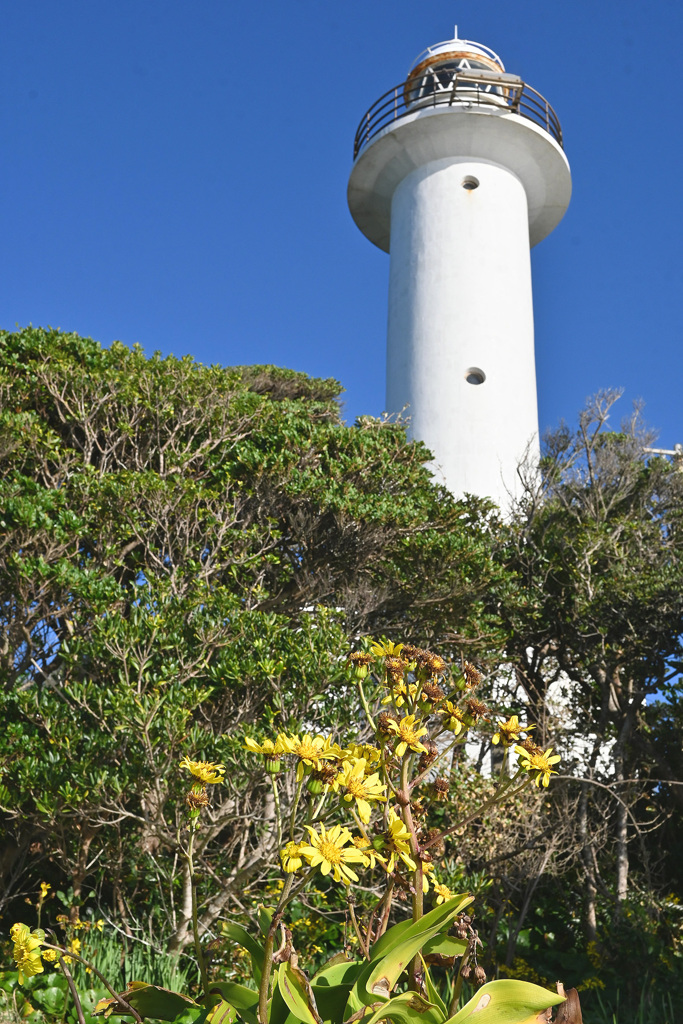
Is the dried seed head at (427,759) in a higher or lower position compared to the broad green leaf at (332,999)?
higher

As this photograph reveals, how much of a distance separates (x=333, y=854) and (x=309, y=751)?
23cm

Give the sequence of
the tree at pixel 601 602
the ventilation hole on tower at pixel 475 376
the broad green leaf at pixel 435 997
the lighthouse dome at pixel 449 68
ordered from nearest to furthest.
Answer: the broad green leaf at pixel 435 997, the tree at pixel 601 602, the ventilation hole on tower at pixel 475 376, the lighthouse dome at pixel 449 68

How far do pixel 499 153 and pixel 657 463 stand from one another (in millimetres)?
6808

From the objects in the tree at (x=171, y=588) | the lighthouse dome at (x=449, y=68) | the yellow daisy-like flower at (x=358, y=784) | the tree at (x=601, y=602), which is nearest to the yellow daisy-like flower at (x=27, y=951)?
the yellow daisy-like flower at (x=358, y=784)

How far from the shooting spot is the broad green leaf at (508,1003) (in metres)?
1.96

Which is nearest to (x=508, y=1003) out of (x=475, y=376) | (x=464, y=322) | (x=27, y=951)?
(x=27, y=951)

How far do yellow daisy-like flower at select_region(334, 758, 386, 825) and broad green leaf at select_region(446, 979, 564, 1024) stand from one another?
51cm

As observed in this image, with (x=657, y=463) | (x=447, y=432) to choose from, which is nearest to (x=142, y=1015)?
(x=657, y=463)

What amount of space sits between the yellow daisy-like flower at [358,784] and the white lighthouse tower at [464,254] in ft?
32.2

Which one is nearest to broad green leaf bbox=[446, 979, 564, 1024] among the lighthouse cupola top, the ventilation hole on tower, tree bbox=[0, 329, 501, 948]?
tree bbox=[0, 329, 501, 948]

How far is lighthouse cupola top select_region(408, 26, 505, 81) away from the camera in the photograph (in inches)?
631

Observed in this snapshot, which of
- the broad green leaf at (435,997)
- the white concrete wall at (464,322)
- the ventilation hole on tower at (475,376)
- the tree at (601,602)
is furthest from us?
the ventilation hole on tower at (475,376)

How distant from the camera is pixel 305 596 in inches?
287

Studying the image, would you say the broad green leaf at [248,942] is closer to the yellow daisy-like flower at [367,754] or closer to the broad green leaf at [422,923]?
the broad green leaf at [422,923]
